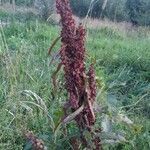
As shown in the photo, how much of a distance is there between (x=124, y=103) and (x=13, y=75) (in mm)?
1135

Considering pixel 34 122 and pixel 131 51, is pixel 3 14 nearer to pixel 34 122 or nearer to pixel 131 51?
pixel 131 51

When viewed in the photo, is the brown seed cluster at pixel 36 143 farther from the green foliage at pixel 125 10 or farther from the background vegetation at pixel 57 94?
the green foliage at pixel 125 10

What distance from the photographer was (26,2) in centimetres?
1224

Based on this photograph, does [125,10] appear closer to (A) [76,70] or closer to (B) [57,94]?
(B) [57,94]

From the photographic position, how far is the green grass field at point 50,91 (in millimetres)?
2742

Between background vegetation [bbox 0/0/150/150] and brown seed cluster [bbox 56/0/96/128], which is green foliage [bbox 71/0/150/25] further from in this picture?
brown seed cluster [bbox 56/0/96/128]

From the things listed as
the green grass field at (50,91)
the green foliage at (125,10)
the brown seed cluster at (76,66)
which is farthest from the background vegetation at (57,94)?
the green foliage at (125,10)

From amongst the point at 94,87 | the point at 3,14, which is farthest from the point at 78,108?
the point at 3,14

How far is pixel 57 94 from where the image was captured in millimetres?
3127

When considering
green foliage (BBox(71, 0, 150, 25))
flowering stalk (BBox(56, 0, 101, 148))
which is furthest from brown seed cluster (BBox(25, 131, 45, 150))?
green foliage (BBox(71, 0, 150, 25))

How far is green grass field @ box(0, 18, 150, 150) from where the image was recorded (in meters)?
2.74

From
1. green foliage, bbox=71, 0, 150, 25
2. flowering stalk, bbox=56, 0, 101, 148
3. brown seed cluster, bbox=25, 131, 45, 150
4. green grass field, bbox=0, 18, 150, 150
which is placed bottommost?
green foliage, bbox=71, 0, 150, 25

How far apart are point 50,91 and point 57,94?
376 millimetres

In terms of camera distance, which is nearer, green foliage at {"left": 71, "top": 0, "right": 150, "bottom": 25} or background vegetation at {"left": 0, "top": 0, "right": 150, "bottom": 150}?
background vegetation at {"left": 0, "top": 0, "right": 150, "bottom": 150}
